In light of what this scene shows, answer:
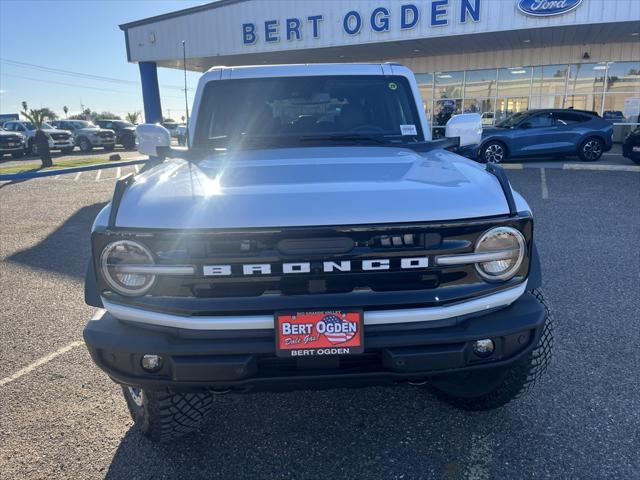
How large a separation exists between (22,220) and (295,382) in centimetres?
811

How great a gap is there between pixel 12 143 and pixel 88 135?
13.1 ft

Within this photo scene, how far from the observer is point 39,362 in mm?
3336

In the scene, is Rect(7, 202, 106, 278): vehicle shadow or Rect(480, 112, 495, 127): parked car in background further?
Rect(480, 112, 495, 127): parked car in background

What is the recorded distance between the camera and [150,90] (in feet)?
71.8

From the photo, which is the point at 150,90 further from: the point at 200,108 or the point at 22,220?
the point at 200,108

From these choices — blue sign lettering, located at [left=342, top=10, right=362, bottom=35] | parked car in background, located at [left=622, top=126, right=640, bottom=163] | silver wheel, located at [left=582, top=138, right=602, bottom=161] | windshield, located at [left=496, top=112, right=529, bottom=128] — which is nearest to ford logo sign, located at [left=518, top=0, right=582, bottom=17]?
windshield, located at [left=496, top=112, right=529, bottom=128]

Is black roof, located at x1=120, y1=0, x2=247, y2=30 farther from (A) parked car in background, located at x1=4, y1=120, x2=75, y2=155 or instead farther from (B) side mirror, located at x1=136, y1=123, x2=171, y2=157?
(B) side mirror, located at x1=136, y1=123, x2=171, y2=157

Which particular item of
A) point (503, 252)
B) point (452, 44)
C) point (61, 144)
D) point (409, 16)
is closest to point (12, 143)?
point (61, 144)

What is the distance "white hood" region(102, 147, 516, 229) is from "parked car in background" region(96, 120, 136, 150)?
89.2 feet

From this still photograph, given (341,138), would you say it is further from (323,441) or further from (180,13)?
(180,13)

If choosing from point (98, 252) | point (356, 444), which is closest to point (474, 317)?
point (356, 444)

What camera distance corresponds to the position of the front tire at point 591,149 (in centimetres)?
1315

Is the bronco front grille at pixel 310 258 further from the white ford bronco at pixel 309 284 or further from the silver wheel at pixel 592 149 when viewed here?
the silver wheel at pixel 592 149

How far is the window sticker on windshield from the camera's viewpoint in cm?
335
